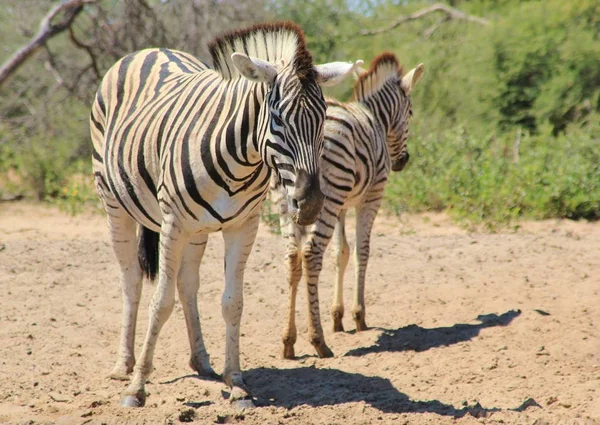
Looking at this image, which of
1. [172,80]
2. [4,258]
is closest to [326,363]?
[172,80]

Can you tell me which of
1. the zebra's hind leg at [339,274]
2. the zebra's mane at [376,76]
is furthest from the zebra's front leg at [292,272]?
the zebra's mane at [376,76]

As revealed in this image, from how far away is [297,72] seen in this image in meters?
4.13

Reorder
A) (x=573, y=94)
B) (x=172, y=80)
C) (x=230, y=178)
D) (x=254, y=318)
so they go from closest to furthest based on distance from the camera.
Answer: (x=230, y=178) < (x=172, y=80) < (x=254, y=318) < (x=573, y=94)

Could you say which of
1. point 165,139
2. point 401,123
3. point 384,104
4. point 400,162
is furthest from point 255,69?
point 400,162

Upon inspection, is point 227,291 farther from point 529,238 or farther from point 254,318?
point 529,238

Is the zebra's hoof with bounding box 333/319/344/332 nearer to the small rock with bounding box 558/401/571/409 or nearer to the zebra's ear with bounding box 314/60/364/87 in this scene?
the small rock with bounding box 558/401/571/409

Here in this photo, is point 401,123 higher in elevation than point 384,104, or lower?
lower

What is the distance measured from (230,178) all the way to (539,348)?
2.74 metres

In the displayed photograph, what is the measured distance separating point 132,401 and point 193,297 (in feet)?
3.18

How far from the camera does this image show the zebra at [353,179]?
19.7ft

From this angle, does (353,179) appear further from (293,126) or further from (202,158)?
(293,126)

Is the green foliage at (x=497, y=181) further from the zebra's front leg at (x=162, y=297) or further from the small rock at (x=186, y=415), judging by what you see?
the small rock at (x=186, y=415)

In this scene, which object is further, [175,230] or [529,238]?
[529,238]

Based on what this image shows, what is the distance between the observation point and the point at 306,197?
156 inches
